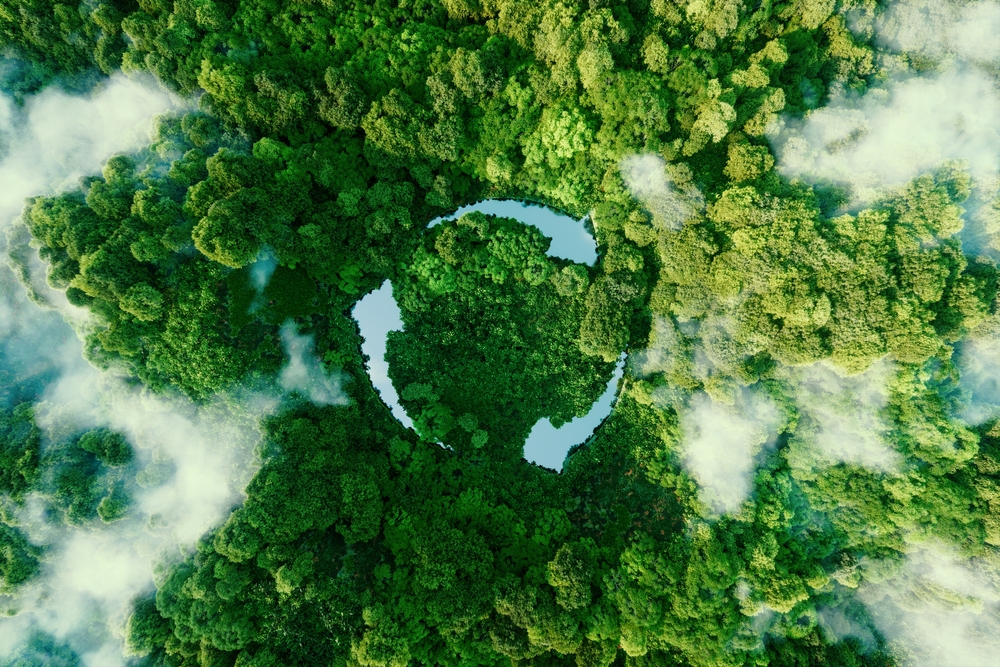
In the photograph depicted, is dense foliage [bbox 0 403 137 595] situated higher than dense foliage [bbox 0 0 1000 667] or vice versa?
dense foliage [bbox 0 0 1000 667]

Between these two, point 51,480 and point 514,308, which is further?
point 514,308

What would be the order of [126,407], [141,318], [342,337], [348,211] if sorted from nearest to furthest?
[141,318]
[126,407]
[348,211]
[342,337]

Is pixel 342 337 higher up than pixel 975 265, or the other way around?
pixel 975 265

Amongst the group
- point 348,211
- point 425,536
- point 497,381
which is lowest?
point 425,536

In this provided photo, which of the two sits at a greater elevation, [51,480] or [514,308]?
[514,308]

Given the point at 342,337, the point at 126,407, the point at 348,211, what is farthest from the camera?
the point at 342,337

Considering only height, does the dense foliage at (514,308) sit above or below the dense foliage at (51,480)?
above

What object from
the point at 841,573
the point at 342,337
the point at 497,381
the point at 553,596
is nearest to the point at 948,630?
the point at 841,573

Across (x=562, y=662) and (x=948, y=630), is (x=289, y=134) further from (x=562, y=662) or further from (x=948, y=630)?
(x=948, y=630)
